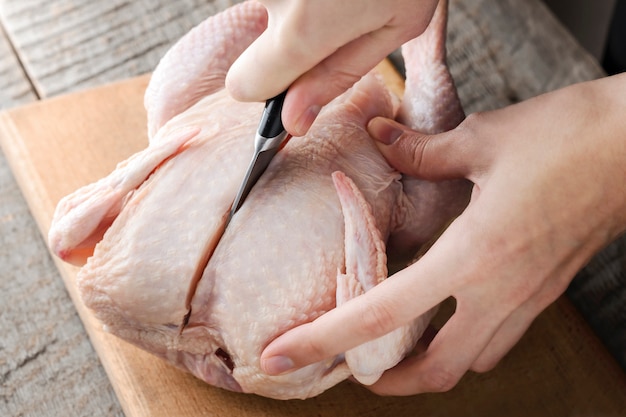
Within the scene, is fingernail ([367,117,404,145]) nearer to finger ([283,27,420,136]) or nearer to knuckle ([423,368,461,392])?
finger ([283,27,420,136])

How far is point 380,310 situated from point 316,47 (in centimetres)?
34

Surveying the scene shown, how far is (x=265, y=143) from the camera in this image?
3.44 ft

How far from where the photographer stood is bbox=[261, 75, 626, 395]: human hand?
994 millimetres

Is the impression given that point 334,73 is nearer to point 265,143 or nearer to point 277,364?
point 265,143

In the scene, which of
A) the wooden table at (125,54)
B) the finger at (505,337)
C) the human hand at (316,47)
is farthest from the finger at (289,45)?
the wooden table at (125,54)

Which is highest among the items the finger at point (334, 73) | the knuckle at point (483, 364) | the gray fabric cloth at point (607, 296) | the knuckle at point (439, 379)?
the finger at point (334, 73)

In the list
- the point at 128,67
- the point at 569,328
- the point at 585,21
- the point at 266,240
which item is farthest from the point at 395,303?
the point at 585,21

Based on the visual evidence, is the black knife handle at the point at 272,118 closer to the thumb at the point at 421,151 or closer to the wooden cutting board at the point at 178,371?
the thumb at the point at 421,151

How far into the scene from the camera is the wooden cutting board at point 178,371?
118cm

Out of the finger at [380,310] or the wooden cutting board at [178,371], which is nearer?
the finger at [380,310]

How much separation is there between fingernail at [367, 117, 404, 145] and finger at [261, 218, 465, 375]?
0.77 ft

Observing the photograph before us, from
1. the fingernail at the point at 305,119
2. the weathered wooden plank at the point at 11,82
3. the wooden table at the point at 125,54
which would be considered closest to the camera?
the fingernail at the point at 305,119

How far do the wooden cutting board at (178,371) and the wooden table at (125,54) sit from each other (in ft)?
0.15

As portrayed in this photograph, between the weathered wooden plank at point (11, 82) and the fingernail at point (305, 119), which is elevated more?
the fingernail at point (305, 119)
